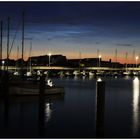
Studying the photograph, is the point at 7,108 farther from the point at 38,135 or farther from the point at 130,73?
the point at 130,73

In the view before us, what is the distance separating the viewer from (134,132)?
20.8 m

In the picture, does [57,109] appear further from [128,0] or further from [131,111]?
[128,0]

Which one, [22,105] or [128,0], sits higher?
[128,0]

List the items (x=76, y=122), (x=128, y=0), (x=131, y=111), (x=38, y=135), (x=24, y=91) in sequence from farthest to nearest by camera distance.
→ (x=24, y=91) < (x=131, y=111) < (x=76, y=122) < (x=38, y=135) < (x=128, y=0)

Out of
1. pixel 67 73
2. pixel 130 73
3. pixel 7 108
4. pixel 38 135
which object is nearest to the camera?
pixel 38 135

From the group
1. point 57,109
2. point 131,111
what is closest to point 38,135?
point 57,109

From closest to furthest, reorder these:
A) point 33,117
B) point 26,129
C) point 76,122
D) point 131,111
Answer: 1. point 26,129
2. point 76,122
3. point 33,117
4. point 131,111

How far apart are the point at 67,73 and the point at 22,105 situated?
124 m

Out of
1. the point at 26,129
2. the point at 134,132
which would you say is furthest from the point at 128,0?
the point at 26,129

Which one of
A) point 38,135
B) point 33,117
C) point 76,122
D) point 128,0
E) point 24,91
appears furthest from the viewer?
point 24,91

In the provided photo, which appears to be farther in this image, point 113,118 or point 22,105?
point 22,105

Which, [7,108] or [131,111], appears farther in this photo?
[131,111]

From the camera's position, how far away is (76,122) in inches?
922

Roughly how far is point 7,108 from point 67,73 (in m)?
127
